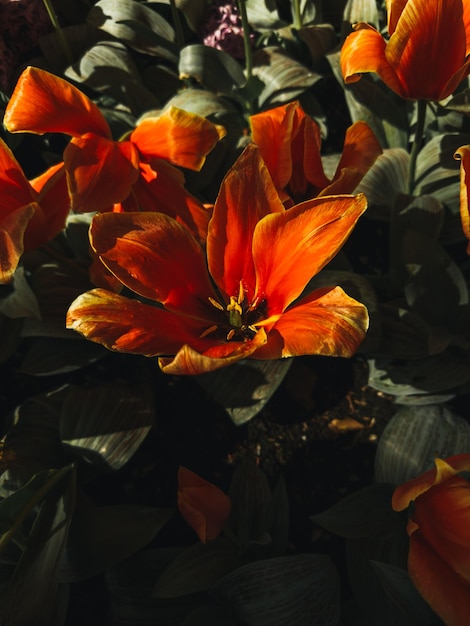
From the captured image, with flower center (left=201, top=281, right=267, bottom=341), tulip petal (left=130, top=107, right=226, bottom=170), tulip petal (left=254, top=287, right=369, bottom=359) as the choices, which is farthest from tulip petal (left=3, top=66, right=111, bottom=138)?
tulip petal (left=254, top=287, right=369, bottom=359)

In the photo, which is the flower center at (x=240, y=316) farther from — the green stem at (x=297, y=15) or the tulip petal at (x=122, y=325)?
the green stem at (x=297, y=15)

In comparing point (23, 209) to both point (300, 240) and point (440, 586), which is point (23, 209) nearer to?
point (300, 240)

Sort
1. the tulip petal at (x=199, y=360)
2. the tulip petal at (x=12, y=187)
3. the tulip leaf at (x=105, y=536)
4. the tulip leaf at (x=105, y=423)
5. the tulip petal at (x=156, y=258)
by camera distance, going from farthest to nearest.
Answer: the tulip leaf at (x=105, y=423) < the tulip leaf at (x=105, y=536) < the tulip petal at (x=12, y=187) < the tulip petal at (x=156, y=258) < the tulip petal at (x=199, y=360)

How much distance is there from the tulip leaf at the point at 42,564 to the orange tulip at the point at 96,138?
1.49 ft

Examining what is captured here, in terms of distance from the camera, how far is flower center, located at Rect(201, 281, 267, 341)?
93 cm

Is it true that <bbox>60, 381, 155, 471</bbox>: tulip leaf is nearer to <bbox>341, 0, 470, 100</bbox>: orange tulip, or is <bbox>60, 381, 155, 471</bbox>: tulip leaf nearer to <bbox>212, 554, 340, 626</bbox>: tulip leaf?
<bbox>212, 554, 340, 626</bbox>: tulip leaf

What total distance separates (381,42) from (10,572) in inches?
44.0

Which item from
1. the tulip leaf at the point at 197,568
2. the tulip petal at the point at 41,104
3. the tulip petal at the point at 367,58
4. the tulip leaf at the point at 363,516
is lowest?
the tulip leaf at the point at 197,568

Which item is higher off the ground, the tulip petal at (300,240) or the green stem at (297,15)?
the green stem at (297,15)

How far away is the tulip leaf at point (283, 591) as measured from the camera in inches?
37.8

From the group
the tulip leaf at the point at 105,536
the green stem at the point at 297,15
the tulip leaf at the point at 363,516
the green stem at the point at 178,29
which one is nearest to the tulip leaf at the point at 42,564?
the tulip leaf at the point at 105,536

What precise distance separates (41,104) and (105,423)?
594 mm

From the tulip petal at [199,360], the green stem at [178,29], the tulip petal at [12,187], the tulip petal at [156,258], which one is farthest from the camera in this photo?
the green stem at [178,29]

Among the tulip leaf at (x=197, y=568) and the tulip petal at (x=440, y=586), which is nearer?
the tulip petal at (x=440, y=586)
